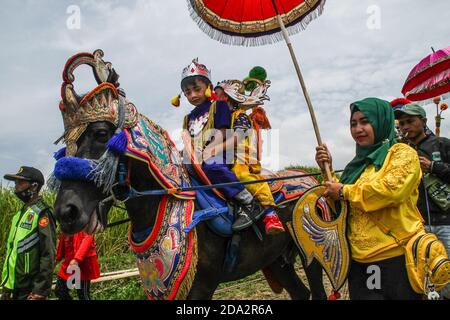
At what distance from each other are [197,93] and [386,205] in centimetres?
213

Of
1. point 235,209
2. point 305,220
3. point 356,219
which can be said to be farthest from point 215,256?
point 356,219

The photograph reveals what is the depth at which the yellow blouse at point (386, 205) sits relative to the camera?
2.55 m

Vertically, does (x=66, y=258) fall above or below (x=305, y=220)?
below

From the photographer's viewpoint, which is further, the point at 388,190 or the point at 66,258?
the point at 66,258

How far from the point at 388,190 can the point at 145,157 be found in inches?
67.2

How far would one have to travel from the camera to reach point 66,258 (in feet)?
18.4

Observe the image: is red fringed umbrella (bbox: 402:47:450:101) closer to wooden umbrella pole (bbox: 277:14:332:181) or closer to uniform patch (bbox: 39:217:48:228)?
wooden umbrella pole (bbox: 277:14:332:181)

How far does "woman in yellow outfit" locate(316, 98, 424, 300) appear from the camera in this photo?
2.58m

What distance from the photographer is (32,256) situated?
184 inches

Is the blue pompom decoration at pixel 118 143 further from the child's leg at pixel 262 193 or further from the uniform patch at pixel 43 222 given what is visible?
the uniform patch at pixel 43 222

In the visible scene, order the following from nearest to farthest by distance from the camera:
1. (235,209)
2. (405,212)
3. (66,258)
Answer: (405,212) → (235,209) → (66,258)
